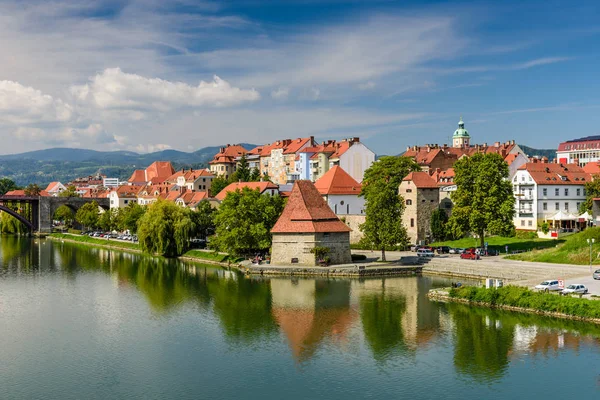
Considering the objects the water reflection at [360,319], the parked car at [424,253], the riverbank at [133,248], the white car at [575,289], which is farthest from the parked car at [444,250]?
the white car at [575,289]

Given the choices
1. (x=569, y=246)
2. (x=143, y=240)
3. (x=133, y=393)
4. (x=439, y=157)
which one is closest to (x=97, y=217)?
(x=143, y=240)

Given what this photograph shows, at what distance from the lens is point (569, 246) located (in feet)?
150

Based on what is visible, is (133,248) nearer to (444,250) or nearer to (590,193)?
(444,250)

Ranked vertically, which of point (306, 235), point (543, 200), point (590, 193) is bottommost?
point (306, 235)

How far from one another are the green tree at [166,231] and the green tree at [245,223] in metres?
6.28

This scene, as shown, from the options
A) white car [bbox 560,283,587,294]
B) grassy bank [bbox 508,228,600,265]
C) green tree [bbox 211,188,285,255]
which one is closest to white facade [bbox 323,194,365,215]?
green tree [bbox 211,188,285,255]

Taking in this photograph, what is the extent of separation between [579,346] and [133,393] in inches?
723

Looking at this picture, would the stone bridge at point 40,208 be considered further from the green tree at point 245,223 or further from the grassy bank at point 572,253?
the grassy bank at point 572,253

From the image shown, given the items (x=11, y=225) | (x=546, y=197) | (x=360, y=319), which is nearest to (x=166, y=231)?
(x=360, y=319)

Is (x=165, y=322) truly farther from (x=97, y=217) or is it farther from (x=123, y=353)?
(x=97, y=217)

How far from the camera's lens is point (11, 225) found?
102 meters

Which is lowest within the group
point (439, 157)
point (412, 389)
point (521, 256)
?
point (412, 389)

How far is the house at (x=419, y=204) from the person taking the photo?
5697 centimetres

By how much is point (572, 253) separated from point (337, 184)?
2535 centimetres
